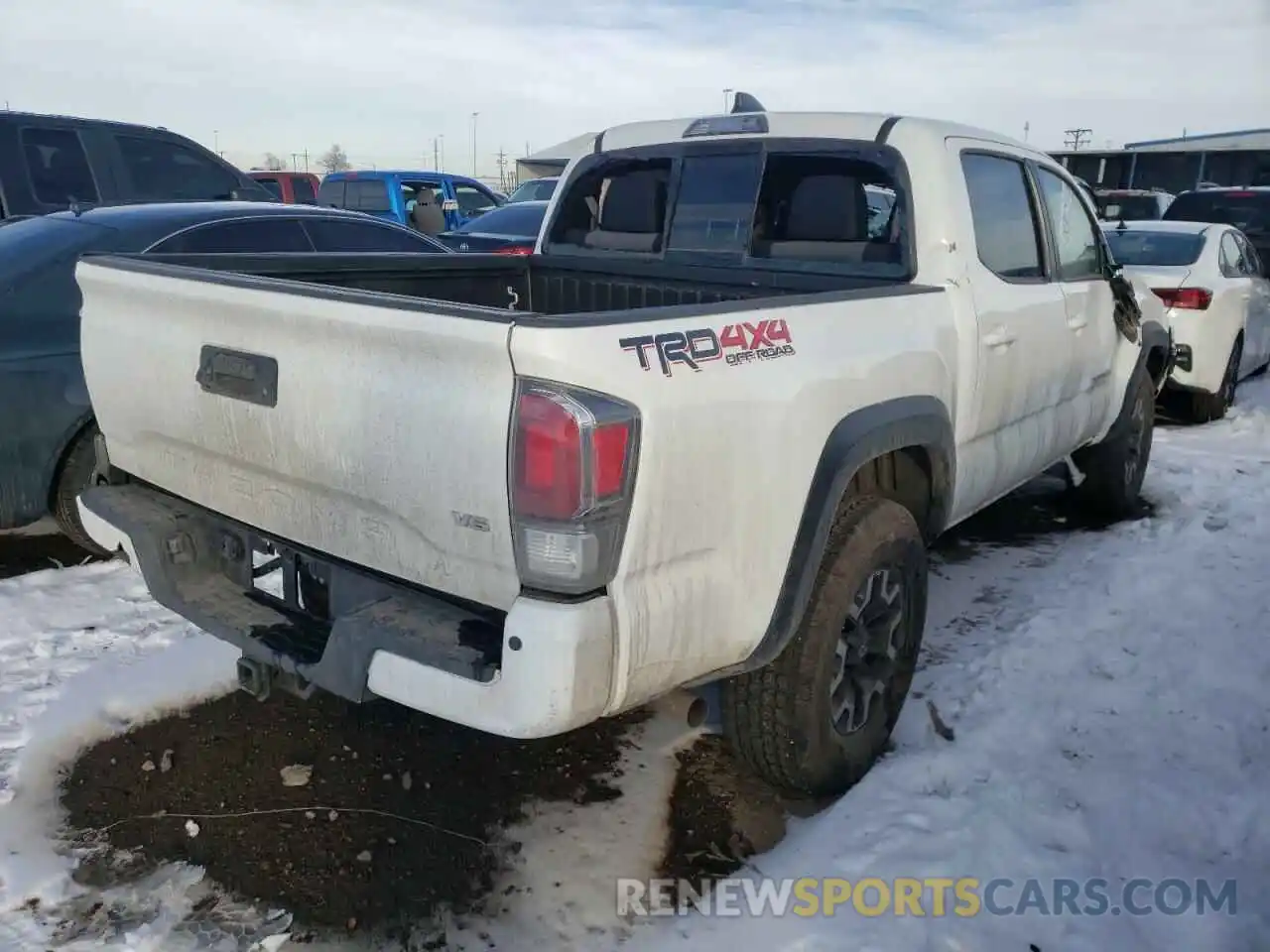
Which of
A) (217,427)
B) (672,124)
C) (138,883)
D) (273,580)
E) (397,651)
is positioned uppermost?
(672,124)

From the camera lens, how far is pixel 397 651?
2.20m

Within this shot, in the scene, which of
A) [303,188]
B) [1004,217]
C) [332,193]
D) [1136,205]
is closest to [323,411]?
[1004,217]

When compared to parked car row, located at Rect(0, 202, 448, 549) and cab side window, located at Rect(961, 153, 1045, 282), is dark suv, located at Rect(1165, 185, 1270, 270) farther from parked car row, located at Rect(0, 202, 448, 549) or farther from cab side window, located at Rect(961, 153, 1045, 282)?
parked car row, located at Rect(0, 202, 448, 549)

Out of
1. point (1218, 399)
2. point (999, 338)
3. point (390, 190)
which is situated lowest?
point (1218, 399)

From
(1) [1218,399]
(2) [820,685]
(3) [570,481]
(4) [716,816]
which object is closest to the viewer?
(3) [570,481]

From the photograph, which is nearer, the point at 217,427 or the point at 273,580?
the point at 217,427

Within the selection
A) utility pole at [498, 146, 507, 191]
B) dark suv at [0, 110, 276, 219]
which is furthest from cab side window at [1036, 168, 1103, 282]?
utility pole at [498, 146, 507, 191]

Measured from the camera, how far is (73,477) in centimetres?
431

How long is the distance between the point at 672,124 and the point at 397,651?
275cm

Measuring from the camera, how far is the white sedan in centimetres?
770

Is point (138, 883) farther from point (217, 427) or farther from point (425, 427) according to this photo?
point (425, 427)

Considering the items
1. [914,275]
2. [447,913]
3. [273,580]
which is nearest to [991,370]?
[914,275]

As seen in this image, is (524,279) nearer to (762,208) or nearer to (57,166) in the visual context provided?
(762,208)

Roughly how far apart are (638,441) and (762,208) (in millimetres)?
2072
